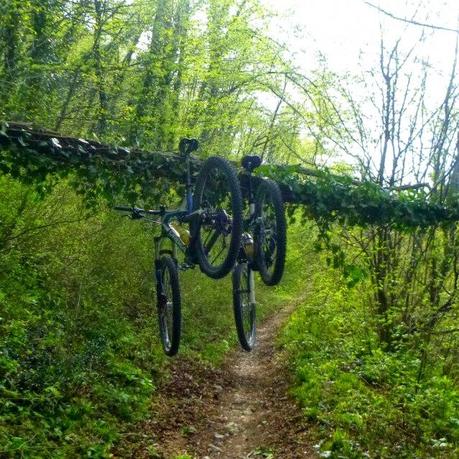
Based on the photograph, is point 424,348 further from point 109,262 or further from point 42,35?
point 42,35

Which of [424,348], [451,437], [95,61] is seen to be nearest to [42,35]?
[95,61]

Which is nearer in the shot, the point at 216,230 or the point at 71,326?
the point at 216,230

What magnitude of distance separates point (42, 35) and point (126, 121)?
204cm

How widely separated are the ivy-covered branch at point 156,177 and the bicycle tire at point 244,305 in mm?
1421

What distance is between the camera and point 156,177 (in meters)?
6.65

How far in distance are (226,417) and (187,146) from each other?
4.44m

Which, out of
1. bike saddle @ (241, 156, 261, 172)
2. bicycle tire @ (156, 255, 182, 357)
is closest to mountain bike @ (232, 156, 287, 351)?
bike saddle @ (241, 156, 261, 172)

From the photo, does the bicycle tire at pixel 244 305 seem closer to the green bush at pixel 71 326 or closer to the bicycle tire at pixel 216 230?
the bicycle tire at pixel 216 230

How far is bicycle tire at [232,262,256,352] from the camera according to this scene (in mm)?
5281

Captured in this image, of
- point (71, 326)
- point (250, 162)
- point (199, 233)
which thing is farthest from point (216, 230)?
point (71, 326)

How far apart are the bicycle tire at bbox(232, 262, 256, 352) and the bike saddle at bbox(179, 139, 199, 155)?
1.29 m

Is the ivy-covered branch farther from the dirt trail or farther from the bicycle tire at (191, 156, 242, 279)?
the dirt trail

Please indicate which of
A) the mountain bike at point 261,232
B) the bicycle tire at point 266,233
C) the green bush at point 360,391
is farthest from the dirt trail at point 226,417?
the bicycle tire at point 266,233

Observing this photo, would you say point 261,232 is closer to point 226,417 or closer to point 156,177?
point 156,177
